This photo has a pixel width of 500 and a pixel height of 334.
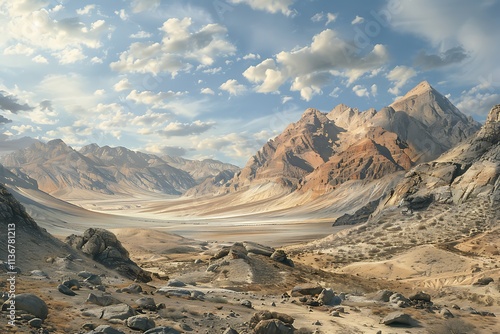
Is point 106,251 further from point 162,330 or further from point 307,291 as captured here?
point 162,330

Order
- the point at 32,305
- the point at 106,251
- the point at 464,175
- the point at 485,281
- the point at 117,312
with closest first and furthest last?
the point at 32,305 < the point at 117,312 < the point at 485,281 < the point at 106,251 < the point at 464,175

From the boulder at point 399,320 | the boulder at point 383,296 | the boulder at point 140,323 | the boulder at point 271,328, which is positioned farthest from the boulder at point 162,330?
the boulder at point 383,296

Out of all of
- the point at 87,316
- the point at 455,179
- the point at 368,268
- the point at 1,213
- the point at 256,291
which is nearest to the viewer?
the point at 87,316

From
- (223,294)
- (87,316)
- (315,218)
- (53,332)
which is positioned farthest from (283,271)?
(315,218)

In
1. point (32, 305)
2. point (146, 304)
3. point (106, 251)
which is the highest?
point (32, 305)

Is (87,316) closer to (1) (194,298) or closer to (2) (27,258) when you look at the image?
(1) (194,298)

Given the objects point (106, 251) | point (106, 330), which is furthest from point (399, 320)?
point (106, 251)
